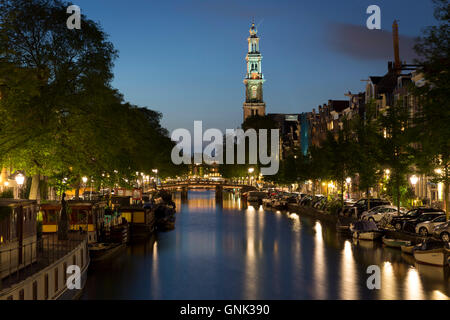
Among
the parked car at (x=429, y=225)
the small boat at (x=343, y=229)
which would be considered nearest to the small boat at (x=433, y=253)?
the parked car at (x=429, y=225)

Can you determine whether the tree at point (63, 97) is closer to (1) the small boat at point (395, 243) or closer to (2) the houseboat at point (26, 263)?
(2) the houseboat at point (26, 263)

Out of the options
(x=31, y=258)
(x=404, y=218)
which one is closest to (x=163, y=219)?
(x=404, y=218)

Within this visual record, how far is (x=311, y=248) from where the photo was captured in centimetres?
5312

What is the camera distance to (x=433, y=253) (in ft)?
122

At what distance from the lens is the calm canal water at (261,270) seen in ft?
112

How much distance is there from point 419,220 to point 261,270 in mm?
14693

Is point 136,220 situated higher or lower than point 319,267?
higher

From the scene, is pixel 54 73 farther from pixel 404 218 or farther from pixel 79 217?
pixel 404 218

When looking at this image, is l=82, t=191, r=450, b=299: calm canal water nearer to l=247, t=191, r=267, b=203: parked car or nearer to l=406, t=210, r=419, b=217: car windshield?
Answer: l=406, t=210, r=419, b=217: car windshield

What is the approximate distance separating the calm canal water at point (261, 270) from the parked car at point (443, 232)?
273 centimetres

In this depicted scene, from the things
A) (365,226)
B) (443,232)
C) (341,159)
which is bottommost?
(365,226)

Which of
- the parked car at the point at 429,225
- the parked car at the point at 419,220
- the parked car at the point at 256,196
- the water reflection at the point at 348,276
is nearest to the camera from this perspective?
the water reflection at the point at 348,276

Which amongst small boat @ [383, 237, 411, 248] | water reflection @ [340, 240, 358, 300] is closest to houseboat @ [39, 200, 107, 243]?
water reflection @ [340, 240, 358, 300]

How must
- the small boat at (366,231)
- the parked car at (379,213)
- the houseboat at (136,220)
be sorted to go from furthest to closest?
the houseboat at (136,220) < the parked car at (379,213) < the small boat at (366,231)
